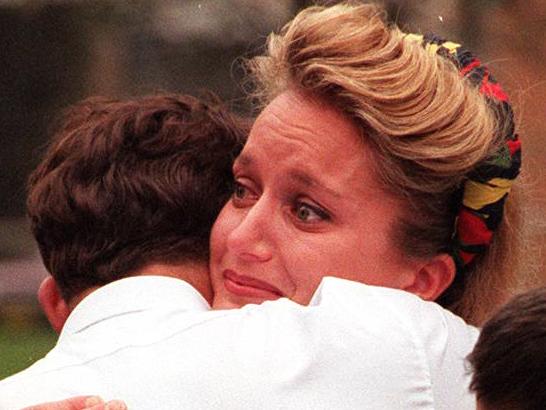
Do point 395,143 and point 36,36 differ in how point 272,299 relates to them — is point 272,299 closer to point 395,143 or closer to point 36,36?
point 395,143

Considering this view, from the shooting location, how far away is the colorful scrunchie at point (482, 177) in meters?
3.89

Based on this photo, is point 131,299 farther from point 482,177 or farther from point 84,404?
point 482,177

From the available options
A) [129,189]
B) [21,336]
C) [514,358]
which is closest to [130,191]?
[129,189]

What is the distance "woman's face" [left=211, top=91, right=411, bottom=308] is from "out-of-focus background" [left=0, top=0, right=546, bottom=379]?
10.3m

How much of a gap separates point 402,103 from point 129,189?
592 mm

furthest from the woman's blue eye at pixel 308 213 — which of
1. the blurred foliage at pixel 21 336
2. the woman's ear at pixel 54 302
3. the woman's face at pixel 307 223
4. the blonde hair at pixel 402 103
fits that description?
the blurred foliage at pixel 21 336

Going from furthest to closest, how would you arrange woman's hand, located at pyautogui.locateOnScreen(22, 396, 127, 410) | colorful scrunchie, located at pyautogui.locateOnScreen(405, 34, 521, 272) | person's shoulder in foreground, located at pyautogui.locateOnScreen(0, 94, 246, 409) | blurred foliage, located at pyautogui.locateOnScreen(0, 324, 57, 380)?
1. blurred foliage, located at pyautogui.locateOnScreen(0, 324, 57, 380)
2. colorful scrunchie, located at pyautogui.locateOnScreen(405, 34, 521, 272)
3. person's shoulder in foreground, located at pyautogui.locateOnScreen(0, 94, 246, 409)
4. woman's hand, located at pyautogui.locateOnScreen(22, 396, 127, 410)

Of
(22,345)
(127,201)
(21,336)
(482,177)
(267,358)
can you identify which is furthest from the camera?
(21,336)

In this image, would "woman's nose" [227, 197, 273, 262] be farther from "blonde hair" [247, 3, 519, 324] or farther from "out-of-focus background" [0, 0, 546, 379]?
"out-of-focus background" [0, 0, 546, 379]

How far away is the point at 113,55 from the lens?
17.6 metres

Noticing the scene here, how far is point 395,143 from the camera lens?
376 cm

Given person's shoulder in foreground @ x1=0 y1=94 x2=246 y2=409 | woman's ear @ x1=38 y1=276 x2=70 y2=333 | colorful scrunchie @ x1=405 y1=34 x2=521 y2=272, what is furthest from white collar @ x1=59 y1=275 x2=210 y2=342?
colorful scrunchie @ x1=405 y1=34 x2=521 y2=272

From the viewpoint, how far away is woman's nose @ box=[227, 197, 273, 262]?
12.3 ft

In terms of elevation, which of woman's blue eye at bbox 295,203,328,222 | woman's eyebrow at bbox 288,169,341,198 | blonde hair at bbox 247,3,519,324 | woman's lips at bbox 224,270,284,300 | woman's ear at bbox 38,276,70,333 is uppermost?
blonde hair at bbox 247,3,519,324
